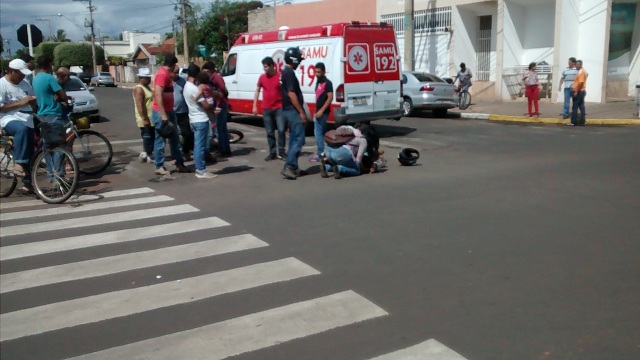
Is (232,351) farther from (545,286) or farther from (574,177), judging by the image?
(574,177)

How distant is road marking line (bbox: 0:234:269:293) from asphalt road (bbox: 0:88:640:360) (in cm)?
8

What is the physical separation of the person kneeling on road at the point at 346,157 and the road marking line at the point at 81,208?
8.80 feet

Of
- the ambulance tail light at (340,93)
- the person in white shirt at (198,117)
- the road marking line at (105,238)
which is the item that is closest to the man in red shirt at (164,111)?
the person in white shirt at (198,117)

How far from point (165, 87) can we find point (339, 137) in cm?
295

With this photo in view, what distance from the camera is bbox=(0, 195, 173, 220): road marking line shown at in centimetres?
771

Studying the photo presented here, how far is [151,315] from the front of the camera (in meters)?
4.44

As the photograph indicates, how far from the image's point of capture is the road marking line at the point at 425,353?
12.2 feet

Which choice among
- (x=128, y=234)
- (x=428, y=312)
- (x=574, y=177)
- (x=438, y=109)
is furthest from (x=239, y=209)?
(x=438, y=109)

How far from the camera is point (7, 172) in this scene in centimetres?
892

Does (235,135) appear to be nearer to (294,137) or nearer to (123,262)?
(294,137)

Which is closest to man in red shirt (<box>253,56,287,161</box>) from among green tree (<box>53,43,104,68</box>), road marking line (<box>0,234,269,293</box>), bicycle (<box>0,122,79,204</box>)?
bicycle (<box>0,122,79,204</box>)

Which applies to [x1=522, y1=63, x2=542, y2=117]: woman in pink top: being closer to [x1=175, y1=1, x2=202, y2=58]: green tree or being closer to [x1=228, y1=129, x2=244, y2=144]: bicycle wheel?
[x1=228, y1=129, x2=244, y2=144]: bicycle wheel

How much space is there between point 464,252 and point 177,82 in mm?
7204

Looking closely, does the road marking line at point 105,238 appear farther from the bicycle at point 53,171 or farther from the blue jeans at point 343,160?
the blue jeans at point 343,160
